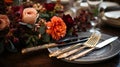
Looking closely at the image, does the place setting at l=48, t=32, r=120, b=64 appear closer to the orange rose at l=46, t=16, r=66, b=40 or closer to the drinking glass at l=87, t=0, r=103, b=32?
the orange rose at l=46, t=16, r=66, b=40

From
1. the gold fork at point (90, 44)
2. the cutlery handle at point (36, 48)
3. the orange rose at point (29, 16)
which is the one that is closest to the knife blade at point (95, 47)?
the gold fork at point (90, 44)

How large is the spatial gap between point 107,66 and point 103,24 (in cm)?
43

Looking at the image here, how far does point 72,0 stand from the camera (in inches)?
55.5

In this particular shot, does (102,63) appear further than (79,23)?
No

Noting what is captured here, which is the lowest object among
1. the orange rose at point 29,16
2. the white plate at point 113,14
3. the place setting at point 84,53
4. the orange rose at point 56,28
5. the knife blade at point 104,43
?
the white plate at point 113,14

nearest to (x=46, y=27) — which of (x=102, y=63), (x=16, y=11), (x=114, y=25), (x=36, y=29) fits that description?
(x=36, y=29)

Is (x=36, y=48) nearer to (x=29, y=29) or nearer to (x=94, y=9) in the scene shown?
(x=29, y=29)

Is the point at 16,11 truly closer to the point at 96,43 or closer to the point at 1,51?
the point at 1,51

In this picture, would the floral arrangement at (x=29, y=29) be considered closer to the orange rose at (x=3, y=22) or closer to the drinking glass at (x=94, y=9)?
the orange rose at (x=3, y=22)

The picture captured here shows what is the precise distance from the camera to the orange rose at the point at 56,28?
37.6 inches

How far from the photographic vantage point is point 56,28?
0.95 meters

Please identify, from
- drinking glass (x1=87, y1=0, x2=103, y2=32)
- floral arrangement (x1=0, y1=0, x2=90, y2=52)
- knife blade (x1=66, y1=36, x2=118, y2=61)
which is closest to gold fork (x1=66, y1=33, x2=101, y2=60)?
knife blade (x1=66, y1=36, x2=118, y2=61)

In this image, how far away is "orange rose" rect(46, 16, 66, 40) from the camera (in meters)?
0.96

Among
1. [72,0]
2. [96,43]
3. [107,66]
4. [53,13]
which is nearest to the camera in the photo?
[107,66]
